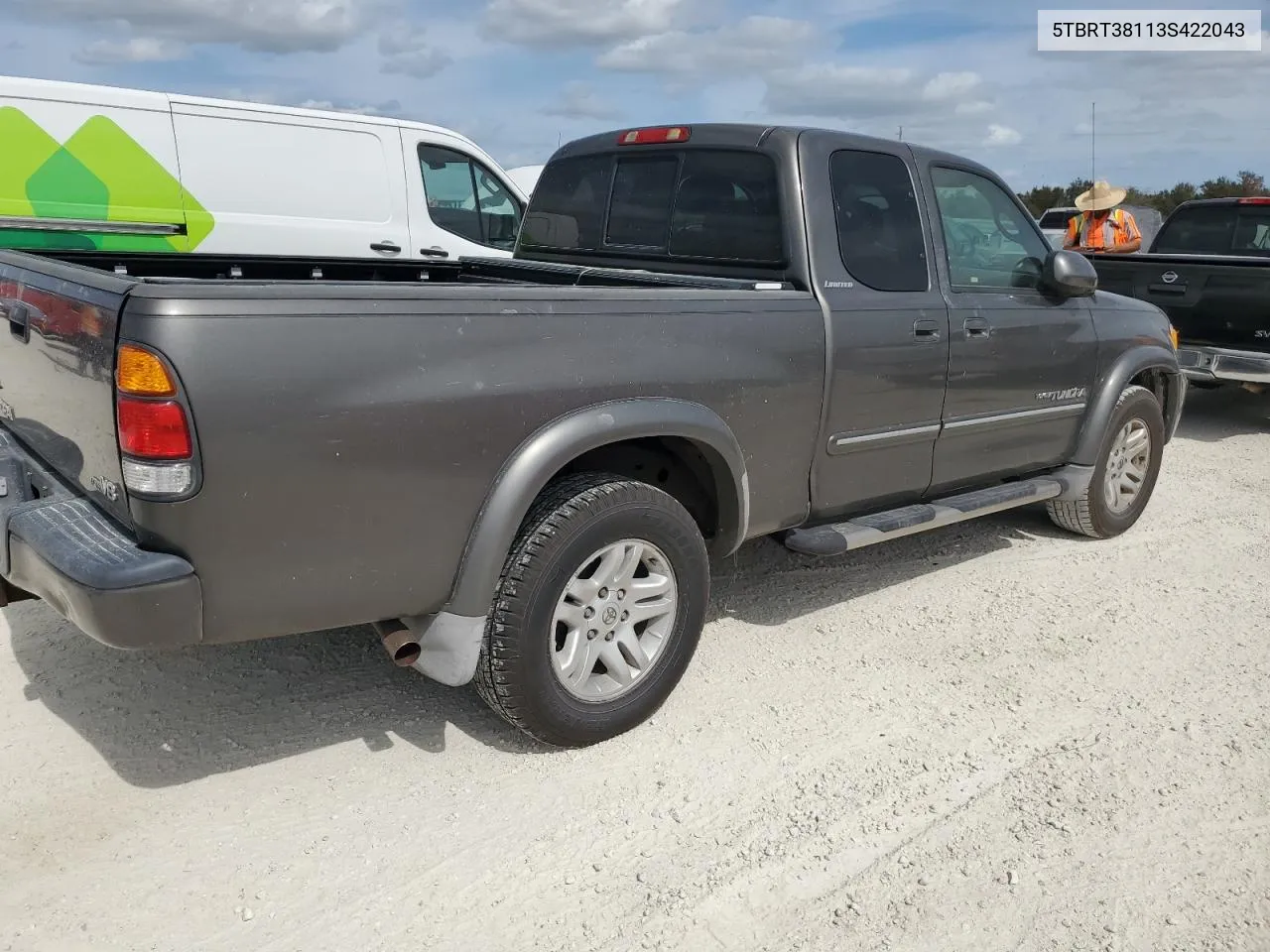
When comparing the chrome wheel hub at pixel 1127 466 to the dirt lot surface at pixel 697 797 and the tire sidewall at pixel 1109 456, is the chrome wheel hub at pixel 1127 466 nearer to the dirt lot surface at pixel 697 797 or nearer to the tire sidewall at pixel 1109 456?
the tire sidewall at pixel 1109 456

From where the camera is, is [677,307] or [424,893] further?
[677,307]

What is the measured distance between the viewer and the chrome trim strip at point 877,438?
3.83 meters

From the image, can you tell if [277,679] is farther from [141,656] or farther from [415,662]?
[415,662]

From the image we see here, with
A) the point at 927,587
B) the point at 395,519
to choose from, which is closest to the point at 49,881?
the point at 395,519

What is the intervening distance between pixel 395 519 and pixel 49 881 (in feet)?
3.88

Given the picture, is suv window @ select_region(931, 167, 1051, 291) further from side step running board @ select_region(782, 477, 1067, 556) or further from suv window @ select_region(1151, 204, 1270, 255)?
suv window @ select_region(1151, 204, 1270, 255)

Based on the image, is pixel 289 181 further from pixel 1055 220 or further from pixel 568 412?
pixel 1055 220

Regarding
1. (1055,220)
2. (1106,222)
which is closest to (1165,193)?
(1055,220)

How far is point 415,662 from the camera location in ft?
9.81

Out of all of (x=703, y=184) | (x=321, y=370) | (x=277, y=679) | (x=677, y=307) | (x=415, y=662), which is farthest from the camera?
(x=703, y=184)

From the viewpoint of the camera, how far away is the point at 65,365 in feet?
8.71

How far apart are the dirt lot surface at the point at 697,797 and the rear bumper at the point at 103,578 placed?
0.64 meters

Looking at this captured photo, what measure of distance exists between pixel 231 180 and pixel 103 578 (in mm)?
5862

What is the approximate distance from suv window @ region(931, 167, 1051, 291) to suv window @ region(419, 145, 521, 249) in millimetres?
4592
